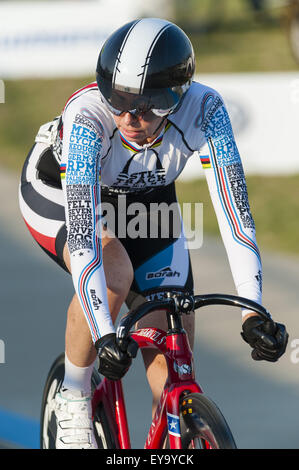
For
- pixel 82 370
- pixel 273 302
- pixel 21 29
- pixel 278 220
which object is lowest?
pixel 82 370

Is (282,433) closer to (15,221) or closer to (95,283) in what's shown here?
(95,283)

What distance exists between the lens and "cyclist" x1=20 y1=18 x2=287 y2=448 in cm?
270

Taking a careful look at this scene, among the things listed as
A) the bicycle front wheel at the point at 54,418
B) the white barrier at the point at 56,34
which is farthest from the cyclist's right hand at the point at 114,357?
the white barrier at the point at 56,34

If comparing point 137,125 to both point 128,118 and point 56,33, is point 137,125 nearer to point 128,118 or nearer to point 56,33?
point 128,118

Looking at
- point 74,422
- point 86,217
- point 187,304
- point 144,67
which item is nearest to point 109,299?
point 86,217

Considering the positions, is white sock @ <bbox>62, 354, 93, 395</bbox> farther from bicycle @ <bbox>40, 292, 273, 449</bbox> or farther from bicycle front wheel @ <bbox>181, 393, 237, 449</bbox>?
bicycle front wheel @ <bbox>181, 393, 237, 449</bbox>

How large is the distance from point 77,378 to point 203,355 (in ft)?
7.48

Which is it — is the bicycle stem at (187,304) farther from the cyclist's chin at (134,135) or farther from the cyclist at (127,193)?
the cyclist's chin at (134,135)

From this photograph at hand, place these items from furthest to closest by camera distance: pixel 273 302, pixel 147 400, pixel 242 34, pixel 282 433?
pixel 242 34 → pixel 273 302 → pixel 147 400 → pixel 282 433

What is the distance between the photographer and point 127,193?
3.23m

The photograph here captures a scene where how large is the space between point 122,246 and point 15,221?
17.8 ft

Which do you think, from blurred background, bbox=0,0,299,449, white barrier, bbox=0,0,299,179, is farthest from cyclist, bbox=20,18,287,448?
white barrier, bbox=0,0,299,179

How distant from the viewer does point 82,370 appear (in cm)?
317
